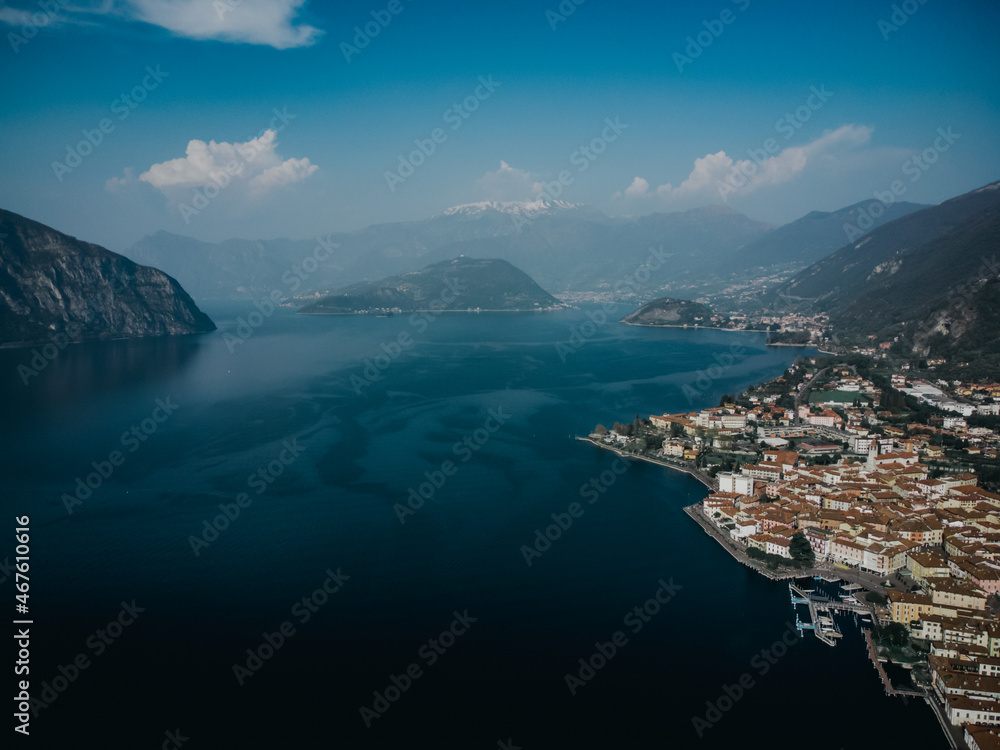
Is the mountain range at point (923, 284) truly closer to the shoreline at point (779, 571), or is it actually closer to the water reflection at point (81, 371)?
the shoreline at point (779, 571)

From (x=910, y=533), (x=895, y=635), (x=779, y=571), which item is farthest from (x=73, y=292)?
(x=895, y=635)

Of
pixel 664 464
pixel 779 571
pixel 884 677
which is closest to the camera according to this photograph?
pixel 884 677

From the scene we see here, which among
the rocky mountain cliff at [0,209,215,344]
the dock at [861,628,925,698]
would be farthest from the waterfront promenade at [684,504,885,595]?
the rocky mountain cliff at [0,209,215,344]

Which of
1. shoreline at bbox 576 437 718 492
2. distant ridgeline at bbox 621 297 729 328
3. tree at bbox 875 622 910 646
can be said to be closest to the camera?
tree at bbox 875 622 910 646

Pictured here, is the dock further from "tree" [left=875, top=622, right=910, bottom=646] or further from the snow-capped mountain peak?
the snow-capped mountain peak

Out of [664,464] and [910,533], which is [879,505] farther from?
[664,464]

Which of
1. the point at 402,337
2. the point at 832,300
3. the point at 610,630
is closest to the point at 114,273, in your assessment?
the point at 402,337

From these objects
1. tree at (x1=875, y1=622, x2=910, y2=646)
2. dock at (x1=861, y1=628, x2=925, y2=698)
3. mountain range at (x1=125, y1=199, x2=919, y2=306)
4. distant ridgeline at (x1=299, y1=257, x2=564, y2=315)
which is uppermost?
mountain range at (x1=125, y1=199, x2=919, y2=306)
